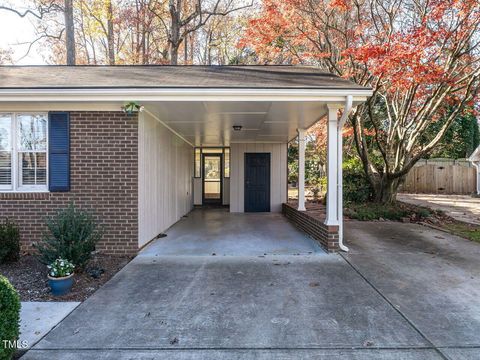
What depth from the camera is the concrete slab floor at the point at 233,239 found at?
5664 mm

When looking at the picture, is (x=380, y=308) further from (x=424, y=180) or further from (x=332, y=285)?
(x=424, y=180)

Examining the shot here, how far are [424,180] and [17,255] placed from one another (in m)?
21.9

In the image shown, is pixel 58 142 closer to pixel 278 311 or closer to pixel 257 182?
pixel 278 311

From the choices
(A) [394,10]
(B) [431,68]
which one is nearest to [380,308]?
(B) [431,68]

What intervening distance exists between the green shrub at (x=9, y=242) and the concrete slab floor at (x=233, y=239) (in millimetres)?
1981

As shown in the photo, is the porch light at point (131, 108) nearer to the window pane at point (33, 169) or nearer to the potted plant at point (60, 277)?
the window pane at point (33, 169)

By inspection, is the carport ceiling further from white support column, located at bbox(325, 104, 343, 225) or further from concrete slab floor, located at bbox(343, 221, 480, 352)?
concrete slab floor, located at bbox(343, 221, 480, 352)

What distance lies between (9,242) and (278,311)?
4.44 metres

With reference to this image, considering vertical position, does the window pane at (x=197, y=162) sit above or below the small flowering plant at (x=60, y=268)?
above

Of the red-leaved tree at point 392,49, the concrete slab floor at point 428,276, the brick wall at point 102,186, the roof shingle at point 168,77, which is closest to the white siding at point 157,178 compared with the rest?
the brick wall at point 102,186

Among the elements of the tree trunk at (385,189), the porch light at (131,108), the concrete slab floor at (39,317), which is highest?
the porch light at (131,108)

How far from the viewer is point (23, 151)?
5.41 metres

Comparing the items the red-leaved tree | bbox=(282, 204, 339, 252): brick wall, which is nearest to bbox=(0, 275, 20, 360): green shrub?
bbox=(282, 204, 339, 252): brick wall

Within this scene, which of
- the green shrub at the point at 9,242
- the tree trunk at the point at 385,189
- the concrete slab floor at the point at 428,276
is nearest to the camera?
the concrete slab floor at the point at 428,276
